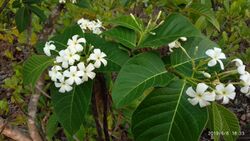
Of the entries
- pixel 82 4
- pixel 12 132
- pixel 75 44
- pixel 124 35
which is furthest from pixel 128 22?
pixel 82 4

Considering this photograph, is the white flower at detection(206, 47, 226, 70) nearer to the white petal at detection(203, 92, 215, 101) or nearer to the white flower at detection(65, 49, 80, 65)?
the white petal at detection(203, 92, 215, 101)

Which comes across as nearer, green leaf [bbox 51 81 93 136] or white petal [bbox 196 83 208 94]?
white petal [bbox 196 83 208 94]

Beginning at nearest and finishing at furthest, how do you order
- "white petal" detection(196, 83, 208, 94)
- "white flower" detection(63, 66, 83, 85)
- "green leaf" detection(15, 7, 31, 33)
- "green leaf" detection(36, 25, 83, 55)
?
"white petal" detection(196, 83, 208, 94) → "white flower" detection(63, 66, 83, 85) → "green leaf" detection(36, 25, 83, 55) → "green leaf" detection(15, 7, 31, 33)

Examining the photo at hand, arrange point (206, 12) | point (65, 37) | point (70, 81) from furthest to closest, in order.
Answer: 1. point (206, 12)
2. point (65, 37)
3. point (70, 81)

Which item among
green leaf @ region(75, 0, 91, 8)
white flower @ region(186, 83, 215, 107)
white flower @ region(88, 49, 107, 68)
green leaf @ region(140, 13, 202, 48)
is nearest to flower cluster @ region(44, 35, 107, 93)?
white flower @ region(88, 49, 107, 68)

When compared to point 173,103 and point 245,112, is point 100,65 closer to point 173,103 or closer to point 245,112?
point 173,103

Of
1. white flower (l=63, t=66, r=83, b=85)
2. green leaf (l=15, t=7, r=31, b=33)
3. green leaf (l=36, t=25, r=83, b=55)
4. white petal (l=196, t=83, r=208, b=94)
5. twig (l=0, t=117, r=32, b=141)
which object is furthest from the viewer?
green leaf (l=15, t=7, r=31, b=33)

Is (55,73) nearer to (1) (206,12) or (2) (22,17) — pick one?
(1) (206,12)
